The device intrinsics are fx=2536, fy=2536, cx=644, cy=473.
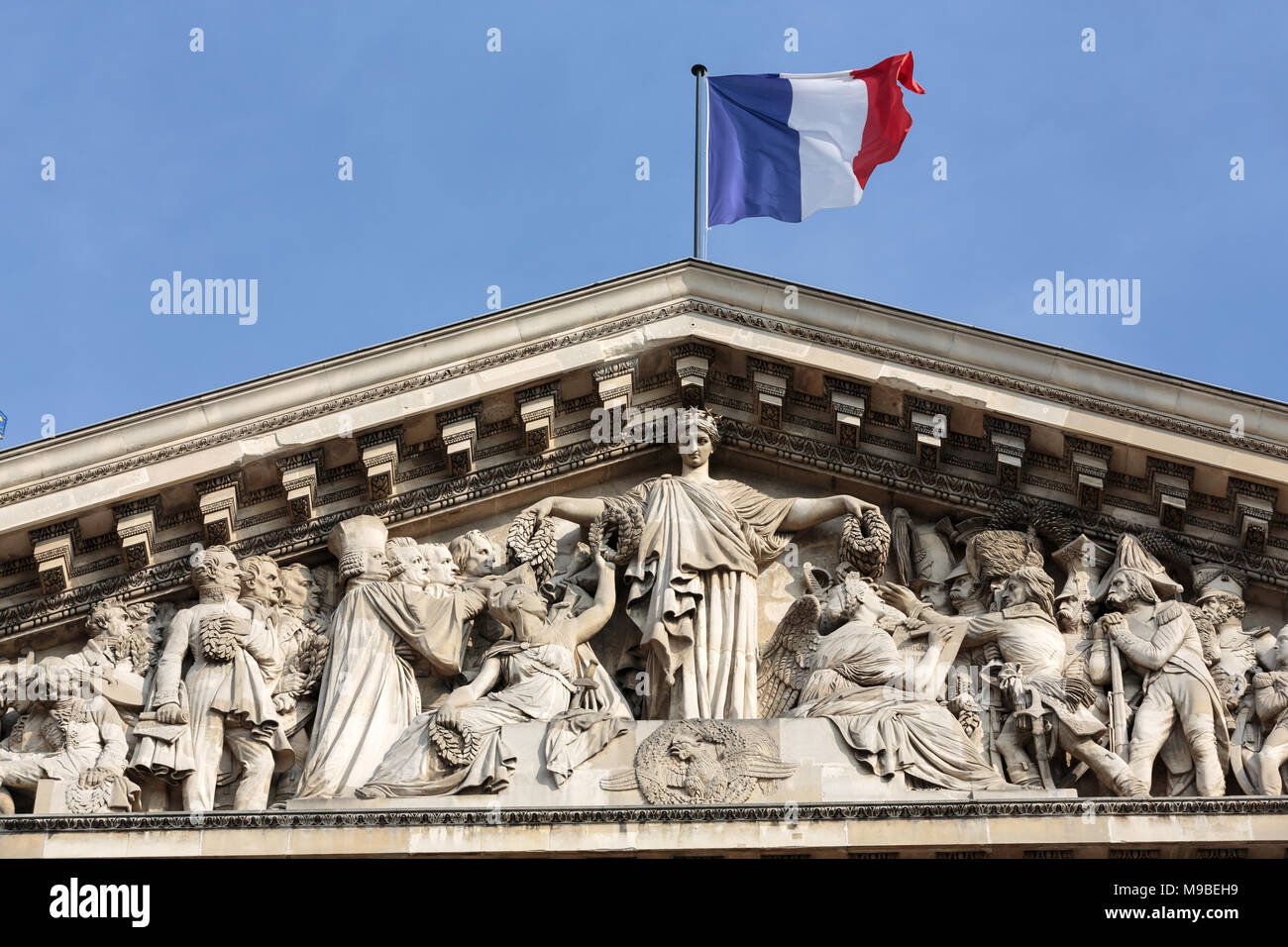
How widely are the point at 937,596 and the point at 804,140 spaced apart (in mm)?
5373

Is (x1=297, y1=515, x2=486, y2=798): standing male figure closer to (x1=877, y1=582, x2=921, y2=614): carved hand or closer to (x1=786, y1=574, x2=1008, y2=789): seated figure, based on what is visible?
(x1=786, y1=574, x2=1008, y2=789): seated figure

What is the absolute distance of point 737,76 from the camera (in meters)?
21.8

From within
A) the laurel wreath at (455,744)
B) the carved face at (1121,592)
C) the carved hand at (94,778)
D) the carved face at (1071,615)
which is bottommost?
the carved hand at (94,778)

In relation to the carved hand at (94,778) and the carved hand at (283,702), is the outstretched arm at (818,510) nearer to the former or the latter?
the carved hand at (283,702)

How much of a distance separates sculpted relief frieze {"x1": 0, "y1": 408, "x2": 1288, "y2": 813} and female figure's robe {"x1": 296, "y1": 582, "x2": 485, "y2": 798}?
0.07ft

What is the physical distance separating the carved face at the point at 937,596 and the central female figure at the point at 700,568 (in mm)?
723

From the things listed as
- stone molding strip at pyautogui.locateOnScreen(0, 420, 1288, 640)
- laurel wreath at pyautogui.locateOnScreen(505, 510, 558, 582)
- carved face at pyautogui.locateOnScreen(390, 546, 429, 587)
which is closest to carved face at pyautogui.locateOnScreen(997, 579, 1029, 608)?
stone molding strip at pyautogui.locateOnScreen(0, 420, 1288, 640)

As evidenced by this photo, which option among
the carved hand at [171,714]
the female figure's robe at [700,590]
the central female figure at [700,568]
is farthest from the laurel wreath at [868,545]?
the carved hand at [171,714]

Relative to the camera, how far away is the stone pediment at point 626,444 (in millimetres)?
17547

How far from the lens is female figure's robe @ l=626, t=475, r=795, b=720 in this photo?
1683cm

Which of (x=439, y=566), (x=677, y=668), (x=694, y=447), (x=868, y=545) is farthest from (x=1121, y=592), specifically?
(x=439, y=566)

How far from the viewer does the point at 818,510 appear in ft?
58.6
